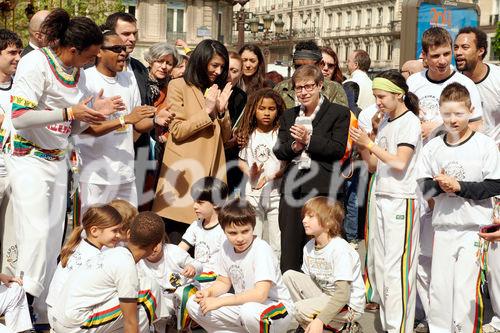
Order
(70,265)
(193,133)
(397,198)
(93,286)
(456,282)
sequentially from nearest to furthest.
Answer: (93,286) → (70,265) → (456,282) → (397,198) → (193,133)

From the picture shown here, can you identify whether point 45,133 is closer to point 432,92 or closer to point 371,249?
point 371,249

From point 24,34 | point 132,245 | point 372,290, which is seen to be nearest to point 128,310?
point 132,245

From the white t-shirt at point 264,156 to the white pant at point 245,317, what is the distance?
1.49m

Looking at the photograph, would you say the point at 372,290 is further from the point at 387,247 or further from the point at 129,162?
the point at 129,162

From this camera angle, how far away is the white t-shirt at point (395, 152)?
579 centimetres

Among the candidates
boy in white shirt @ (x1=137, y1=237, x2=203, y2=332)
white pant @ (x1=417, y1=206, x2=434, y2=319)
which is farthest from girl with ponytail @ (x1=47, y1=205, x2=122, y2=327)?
white pant @ (x1=417, y1=206, x2=434, y2=319)

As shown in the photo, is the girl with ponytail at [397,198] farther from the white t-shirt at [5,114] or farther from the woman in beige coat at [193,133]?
the white t-shirt at [5,114]

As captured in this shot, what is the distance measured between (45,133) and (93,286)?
114cm

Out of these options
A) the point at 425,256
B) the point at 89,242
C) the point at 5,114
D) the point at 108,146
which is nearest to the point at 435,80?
the point at 425,256

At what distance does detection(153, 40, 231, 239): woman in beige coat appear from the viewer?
6.52 m

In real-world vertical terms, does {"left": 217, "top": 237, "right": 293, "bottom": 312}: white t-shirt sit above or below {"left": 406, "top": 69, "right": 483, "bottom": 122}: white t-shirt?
below

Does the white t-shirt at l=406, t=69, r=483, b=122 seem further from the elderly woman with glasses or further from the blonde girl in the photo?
the blonde girl

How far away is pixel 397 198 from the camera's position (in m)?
5.81

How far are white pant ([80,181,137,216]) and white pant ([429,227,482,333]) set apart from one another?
7.74ft
